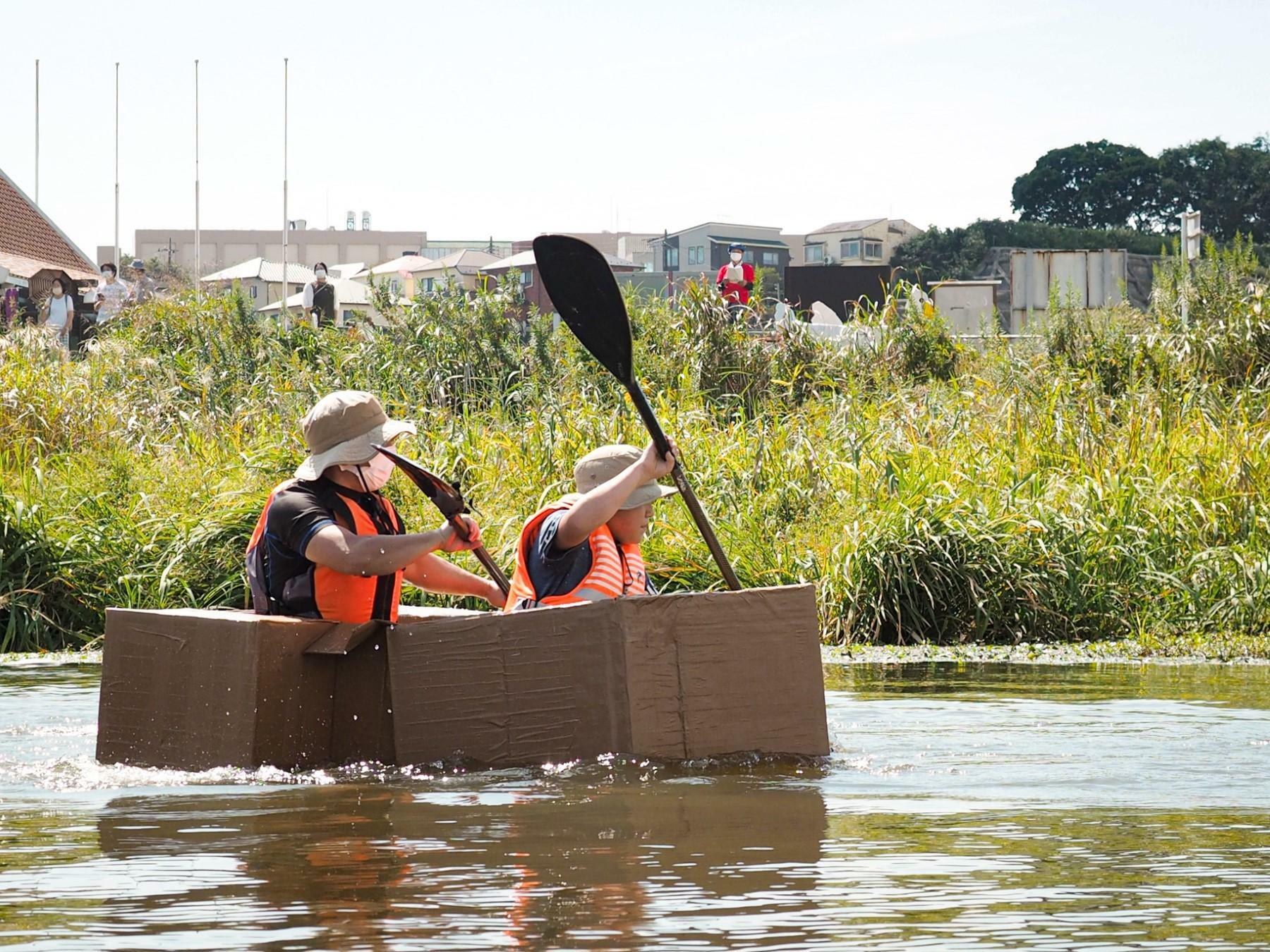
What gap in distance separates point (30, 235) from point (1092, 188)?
6256cm

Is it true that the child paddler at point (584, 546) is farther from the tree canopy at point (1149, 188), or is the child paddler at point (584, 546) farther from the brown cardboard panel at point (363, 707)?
the tree canopy at point (1149, 188)

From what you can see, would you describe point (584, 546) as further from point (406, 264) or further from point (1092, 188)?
point (1092, 188)

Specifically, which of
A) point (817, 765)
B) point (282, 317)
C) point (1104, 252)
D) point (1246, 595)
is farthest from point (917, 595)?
point (1104, 252)

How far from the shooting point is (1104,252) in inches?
1276

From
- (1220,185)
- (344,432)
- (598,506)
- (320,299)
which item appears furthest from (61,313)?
(1220,185)

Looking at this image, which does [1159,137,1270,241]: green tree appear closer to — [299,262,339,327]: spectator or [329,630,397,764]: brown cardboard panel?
[299,262,339,327]: spectator

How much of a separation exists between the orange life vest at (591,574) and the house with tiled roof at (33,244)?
29602 millimetres

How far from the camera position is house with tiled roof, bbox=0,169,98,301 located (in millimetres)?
34875

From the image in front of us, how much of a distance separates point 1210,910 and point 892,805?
1476 millimetres

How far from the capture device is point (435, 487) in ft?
18.6

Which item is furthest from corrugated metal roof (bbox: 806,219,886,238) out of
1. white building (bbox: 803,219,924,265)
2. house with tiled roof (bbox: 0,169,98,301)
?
house with tiled roof (bbox: 0,169,98,301)

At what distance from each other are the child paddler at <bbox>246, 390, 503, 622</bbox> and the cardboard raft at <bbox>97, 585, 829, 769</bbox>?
0.21m

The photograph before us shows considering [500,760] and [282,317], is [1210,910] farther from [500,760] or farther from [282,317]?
[282,317]

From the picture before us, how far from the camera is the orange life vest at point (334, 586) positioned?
224 inches
